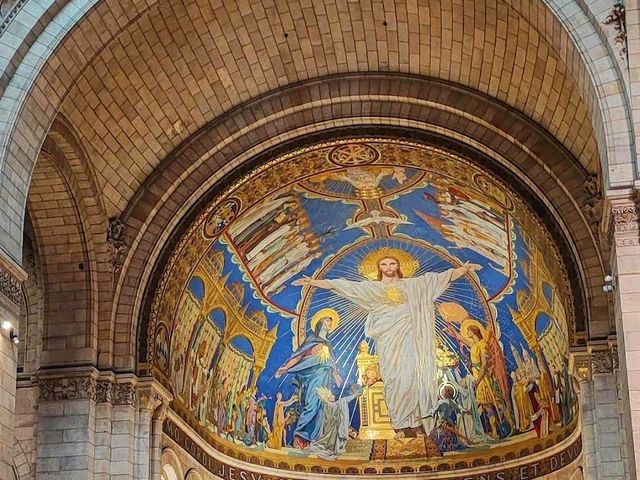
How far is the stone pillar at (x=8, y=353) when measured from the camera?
15.2 m

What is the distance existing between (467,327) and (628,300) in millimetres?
12482

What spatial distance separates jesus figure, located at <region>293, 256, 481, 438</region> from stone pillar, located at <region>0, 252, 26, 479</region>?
11.0 m

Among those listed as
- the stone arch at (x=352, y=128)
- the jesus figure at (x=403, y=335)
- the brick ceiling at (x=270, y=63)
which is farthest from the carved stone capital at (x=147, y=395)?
the jesus figure at (x=403, y=335)

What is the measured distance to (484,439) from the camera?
2631 centimetres

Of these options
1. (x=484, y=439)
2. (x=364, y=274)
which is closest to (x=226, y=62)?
(x=364, y=274)

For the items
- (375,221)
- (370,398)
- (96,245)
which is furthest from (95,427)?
(370,398)

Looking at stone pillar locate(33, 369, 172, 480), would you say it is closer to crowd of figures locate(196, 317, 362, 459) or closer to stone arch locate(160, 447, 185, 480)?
stone arch locate(160, 447, 185, 480)

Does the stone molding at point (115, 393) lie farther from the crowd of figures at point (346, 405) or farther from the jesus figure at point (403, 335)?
the jesus figure at point (403, 335)

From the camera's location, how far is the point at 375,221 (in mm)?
24938

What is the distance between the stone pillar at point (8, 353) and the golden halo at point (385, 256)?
36.1ft

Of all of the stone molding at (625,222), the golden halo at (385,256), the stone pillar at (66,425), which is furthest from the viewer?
the golden halo at (385,256)

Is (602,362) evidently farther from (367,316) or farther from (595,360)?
(367,316)

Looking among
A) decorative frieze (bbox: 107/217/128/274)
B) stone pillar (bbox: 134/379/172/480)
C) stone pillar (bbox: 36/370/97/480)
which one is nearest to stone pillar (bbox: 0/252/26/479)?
stone pillar (bbox: 36/370/97/480)

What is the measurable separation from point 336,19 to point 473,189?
4.01 metres
